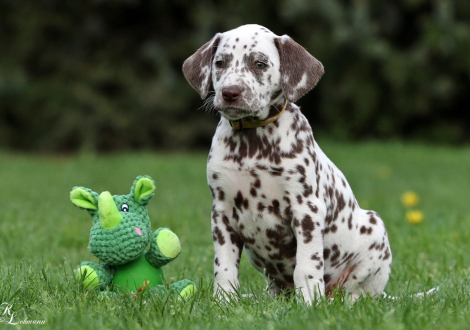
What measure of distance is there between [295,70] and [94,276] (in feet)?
5.63

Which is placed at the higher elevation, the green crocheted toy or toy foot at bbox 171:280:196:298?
the green crocheted toy

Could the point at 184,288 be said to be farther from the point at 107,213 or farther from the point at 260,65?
the point at 260,65

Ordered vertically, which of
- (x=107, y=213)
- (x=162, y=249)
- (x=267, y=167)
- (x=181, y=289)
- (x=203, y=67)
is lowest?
(x=181, y=289)

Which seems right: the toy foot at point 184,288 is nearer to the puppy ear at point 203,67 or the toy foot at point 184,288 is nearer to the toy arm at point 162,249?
the toy arm at point 162,249

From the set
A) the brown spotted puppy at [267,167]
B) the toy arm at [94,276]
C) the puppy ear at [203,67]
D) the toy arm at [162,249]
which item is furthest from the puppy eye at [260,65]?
the toy arm at [94,276]

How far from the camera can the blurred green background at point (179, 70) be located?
15078 millimetres

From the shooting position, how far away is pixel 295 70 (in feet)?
13.2

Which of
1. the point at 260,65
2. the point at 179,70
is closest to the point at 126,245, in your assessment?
the point at 260,65

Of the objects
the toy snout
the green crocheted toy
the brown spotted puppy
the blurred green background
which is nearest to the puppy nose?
the brown spotted puppy

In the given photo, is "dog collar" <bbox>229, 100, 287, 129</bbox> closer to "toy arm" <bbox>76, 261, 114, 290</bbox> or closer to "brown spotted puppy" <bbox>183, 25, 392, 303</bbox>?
"brown spotted puppy" <bbox>183, 25, 392, 303</bbox>

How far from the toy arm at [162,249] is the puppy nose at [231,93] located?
37.3 inches

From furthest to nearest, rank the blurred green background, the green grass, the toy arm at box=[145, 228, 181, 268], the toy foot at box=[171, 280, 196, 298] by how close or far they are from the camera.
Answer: the blurred green background, the toy arm at box=[145, 228, 181, 268], the toy foot at box=[171, 280, 196, 298], the green grass

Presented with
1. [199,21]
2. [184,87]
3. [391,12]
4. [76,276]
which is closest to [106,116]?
[184,87]

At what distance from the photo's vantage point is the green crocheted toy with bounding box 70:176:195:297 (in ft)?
13.0
